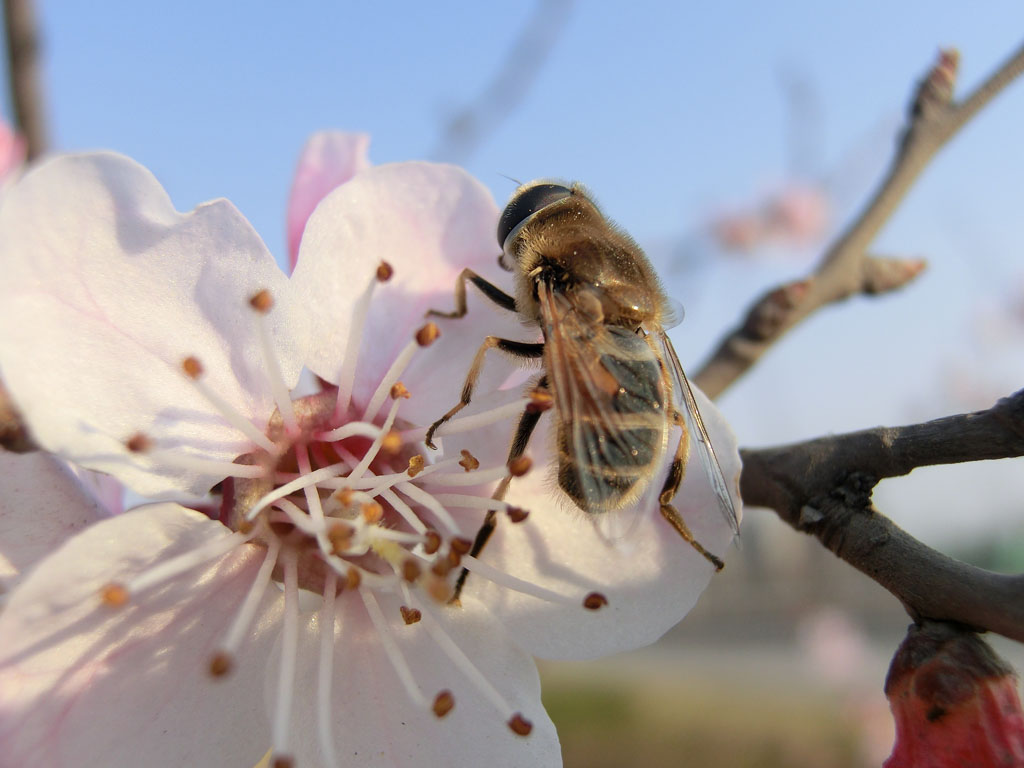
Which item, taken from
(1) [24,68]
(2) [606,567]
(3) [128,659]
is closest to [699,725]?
(1) [24,68]

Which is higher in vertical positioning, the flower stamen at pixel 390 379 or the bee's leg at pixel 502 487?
the flower stamen at pixel 390 379

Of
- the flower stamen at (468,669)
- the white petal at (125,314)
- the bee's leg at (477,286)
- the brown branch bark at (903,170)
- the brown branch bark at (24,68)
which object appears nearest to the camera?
A: the white petal at (125,314)

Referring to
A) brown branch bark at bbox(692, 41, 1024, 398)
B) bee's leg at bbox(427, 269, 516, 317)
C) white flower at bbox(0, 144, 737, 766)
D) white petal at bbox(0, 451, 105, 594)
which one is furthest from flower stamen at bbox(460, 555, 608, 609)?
brown branch bark at bbox(692, 41, 1024, 398)

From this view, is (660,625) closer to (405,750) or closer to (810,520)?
(810,520)

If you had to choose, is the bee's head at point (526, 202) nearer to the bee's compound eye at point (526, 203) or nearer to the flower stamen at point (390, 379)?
the bee's compound eye at point (526, 203)

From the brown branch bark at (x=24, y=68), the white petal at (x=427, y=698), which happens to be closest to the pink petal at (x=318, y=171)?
the white petal at (x=427, y=698)
